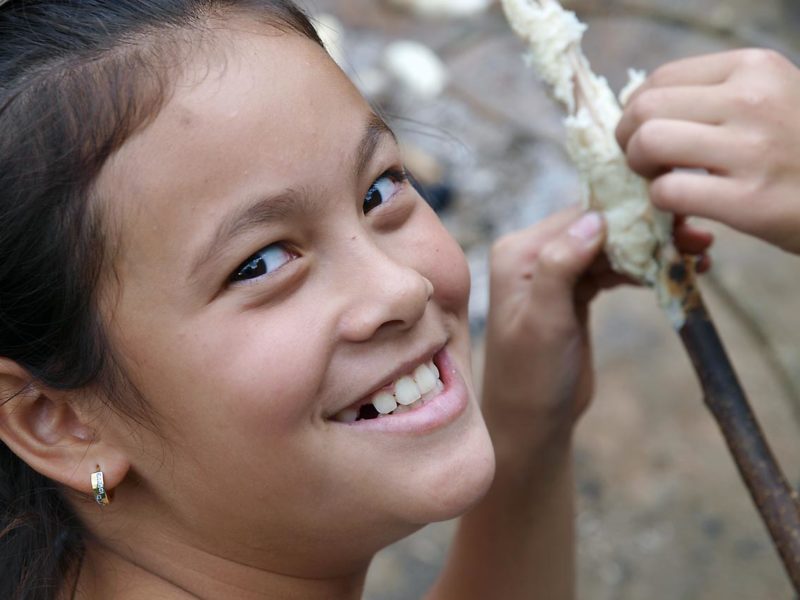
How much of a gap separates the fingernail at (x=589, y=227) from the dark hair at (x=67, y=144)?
0.62 m

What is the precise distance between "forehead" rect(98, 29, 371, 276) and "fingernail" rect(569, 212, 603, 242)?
530 millimetres

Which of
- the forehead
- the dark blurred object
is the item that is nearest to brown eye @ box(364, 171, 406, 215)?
the forehead

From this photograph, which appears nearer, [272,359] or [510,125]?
[272,359]

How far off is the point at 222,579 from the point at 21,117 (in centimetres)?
68

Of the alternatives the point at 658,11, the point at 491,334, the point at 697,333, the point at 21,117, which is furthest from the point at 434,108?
the point at 21,117

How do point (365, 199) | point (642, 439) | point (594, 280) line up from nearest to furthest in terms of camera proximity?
point (365, 199)
point (594, 280)
point (642, 439)

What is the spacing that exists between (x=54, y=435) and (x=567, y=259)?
0.84 m

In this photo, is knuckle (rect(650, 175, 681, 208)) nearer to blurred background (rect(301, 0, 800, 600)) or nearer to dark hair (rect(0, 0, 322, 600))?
blurred background (rect(301, 0, 800, 600))

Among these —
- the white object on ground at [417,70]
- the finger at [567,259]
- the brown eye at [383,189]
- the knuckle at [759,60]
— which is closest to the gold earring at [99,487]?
the brown eye at [383,189]

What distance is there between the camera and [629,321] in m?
3.25

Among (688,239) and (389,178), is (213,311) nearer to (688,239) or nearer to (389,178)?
(389,178)

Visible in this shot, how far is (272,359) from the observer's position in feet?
4.09

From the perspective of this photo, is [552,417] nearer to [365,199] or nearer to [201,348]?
[365,199]

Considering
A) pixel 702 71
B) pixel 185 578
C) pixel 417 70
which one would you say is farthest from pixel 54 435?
pixel 417 70
